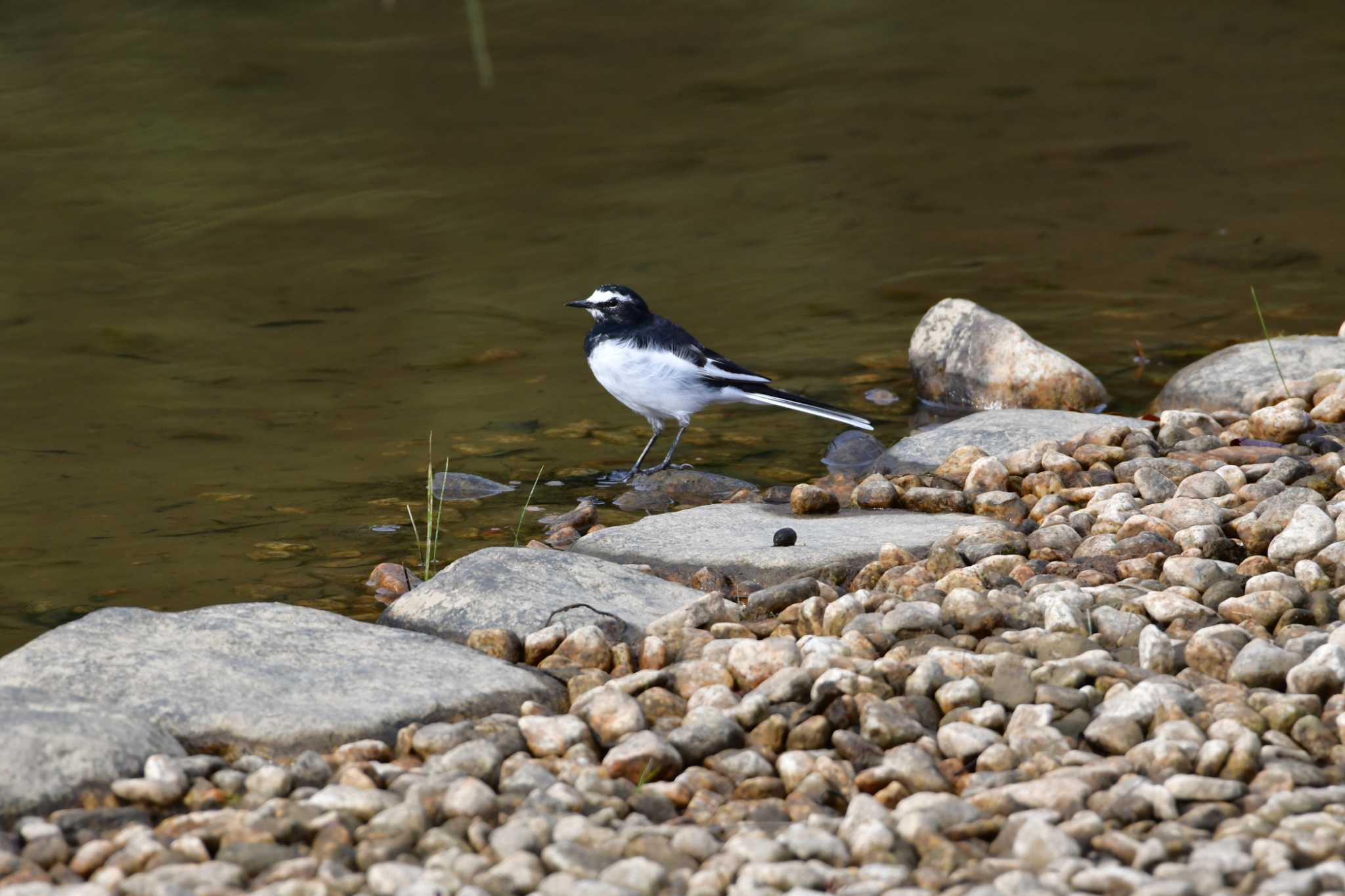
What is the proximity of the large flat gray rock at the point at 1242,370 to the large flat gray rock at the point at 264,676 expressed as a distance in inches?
145

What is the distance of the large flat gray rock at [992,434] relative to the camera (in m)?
5.95

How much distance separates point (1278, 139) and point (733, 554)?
8.04 meters

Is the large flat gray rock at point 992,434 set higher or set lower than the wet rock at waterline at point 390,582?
lower

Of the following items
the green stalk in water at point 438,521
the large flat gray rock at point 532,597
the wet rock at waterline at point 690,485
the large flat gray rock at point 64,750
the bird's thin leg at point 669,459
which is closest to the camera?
the large flat gray rock at point 64,750

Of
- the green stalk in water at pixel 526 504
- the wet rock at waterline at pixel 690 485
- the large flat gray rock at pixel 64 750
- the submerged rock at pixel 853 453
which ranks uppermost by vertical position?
the large flat gray rock at pixel 64 750

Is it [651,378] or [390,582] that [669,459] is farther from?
[390,582]

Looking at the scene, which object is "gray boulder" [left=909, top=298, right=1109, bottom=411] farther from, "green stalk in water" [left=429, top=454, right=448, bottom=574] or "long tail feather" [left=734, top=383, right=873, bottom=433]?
"green stalk in water" [left=429, top=454, right=448, bottom=574]

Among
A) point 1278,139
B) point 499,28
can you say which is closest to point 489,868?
point 1278,139

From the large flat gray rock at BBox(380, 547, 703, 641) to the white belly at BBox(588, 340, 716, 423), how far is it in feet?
5.16

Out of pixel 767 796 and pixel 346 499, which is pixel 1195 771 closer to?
pixel 767 796

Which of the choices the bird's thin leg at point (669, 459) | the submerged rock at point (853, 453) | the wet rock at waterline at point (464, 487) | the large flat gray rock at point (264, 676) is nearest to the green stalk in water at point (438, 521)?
the wet rock at waterline at point (464, 487)

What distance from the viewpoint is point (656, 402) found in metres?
6.16

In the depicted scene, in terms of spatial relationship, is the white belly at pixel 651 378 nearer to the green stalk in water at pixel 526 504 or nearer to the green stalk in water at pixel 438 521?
the green stalk in water at pixel 526 504

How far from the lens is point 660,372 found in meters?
6.04
